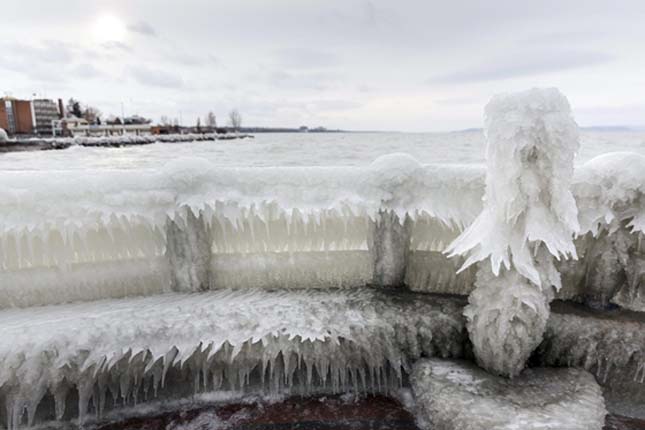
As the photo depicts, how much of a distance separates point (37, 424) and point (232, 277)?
6.67 feet

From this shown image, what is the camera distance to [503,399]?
3.01m

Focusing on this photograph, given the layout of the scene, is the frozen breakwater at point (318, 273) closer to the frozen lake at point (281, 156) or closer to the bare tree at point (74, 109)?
the frozen lake at point (281, 156)

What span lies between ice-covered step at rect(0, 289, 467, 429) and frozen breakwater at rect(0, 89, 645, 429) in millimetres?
18

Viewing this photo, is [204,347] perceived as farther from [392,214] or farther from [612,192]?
[612,192]

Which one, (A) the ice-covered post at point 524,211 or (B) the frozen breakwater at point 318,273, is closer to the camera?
(A) the ice-covered post at point 524,211

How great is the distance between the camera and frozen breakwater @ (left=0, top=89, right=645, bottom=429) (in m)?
3.12

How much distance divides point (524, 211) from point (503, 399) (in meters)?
1.41

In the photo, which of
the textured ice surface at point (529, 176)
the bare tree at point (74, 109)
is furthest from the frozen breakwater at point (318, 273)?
the bare tree at point (74, 109)

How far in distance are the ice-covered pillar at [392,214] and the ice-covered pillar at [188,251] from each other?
1721 mm

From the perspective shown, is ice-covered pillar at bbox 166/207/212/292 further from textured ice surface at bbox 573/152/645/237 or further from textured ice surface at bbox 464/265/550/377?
textured ice surface at bbox 573/152/645/237

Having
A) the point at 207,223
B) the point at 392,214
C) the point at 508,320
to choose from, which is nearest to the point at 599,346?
the point at 508,320

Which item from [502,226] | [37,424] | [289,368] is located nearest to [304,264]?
[289,368]

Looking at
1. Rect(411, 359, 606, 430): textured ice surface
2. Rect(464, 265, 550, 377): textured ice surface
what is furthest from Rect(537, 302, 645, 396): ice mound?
Rect(464, 265, 550, 377): textured ice surface

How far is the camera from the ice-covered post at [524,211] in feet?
9.67
